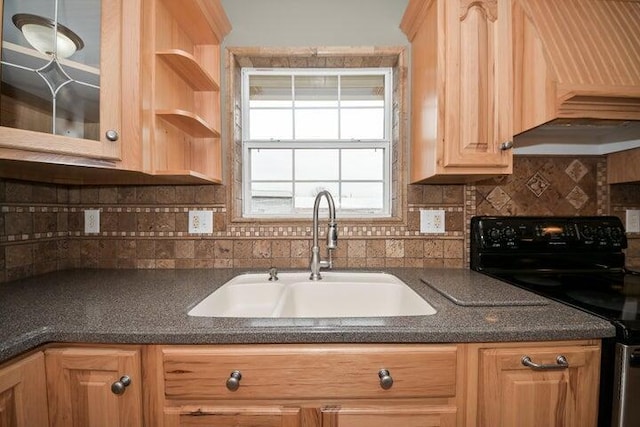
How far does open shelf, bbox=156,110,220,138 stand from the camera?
3.64ft

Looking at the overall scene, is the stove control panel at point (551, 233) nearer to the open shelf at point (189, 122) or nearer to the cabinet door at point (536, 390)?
the cabinet door at point (536, 390)

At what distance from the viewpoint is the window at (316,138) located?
164 centimetres

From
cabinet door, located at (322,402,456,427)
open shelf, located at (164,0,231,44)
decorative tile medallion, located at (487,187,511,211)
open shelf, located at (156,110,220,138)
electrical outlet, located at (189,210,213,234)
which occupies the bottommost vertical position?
cabinet door, located at (322,402,456,427)

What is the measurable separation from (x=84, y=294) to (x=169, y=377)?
1.80ft

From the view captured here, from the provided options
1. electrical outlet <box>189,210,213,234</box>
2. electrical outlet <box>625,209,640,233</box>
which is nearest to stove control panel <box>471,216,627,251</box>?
electrical outlet <box>625,209,640,233</box>

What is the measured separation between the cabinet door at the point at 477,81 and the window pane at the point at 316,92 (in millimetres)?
679

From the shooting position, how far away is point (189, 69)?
4.07ft

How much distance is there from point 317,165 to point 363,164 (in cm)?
27

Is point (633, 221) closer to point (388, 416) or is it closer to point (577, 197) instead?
point (577, 197)

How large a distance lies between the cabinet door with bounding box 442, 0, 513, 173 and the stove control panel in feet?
1.27

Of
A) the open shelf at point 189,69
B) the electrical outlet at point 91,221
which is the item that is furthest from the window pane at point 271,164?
the electrical outlet at point 91,221

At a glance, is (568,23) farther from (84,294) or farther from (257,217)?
(84,294)

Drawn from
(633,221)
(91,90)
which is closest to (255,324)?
(91,90)

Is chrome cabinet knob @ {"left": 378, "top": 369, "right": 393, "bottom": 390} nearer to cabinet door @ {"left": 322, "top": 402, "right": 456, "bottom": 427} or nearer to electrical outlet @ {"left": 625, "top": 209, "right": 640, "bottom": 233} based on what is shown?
cabinet door @ {"left": 322, "top": 402, "right": 456, "bottom": 427}
